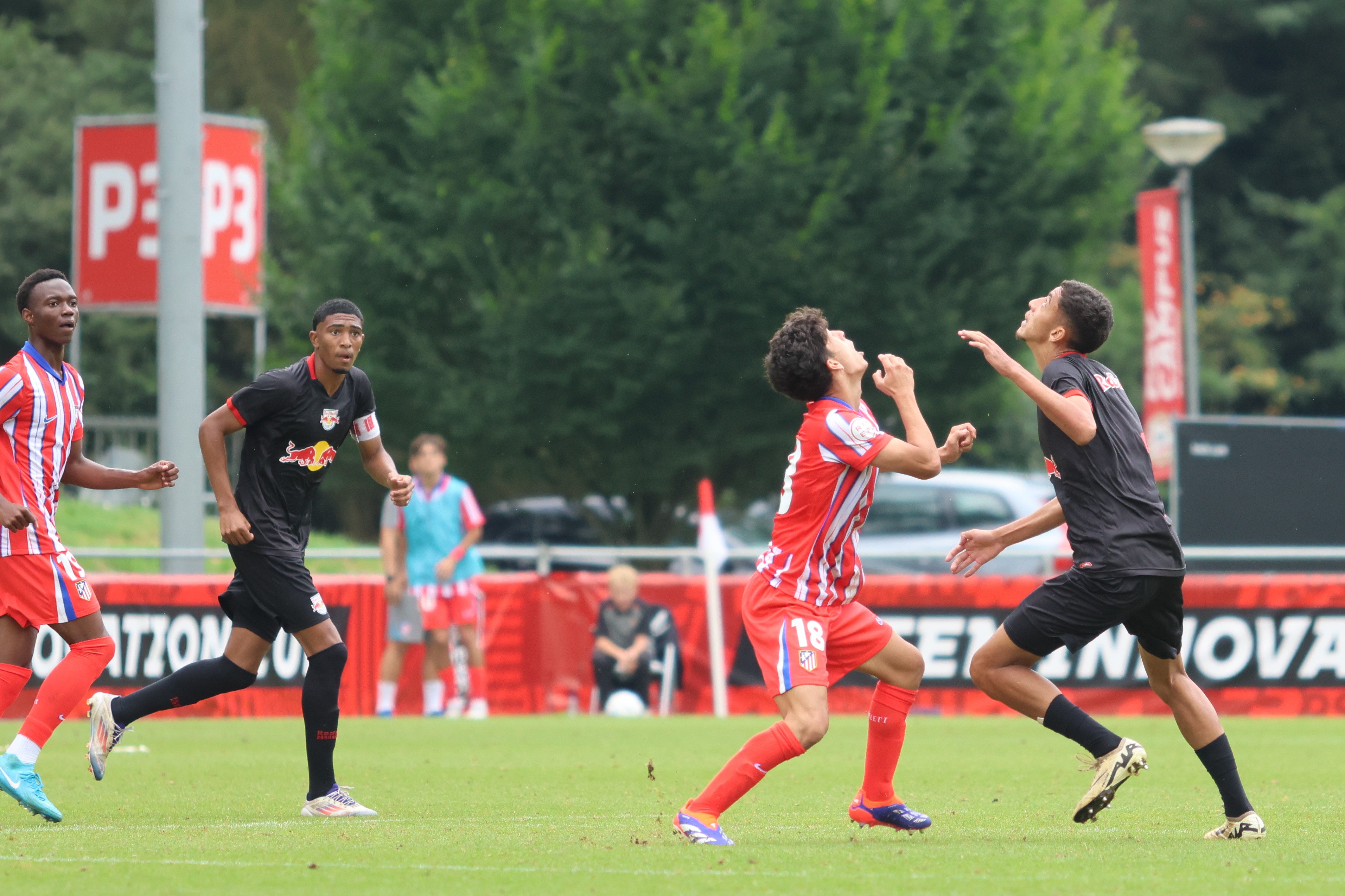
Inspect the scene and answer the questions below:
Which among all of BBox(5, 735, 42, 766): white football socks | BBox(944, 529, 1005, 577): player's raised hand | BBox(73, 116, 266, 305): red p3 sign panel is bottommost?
BBox(5, 735, 42, 766): white football socks

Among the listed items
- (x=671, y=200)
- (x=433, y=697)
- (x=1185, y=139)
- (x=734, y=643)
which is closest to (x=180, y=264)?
(x=433, y=697)

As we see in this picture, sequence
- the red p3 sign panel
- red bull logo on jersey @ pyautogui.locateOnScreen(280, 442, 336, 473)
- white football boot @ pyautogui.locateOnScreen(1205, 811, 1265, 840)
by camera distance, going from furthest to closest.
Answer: the red p3 sign panel < red bull logo on jersey @ pyautogui.locateOnScreen(280, 442, 336, 473) < white football boot @ pyautogui.locateOnScreen(1205, 811, 1265, 840)

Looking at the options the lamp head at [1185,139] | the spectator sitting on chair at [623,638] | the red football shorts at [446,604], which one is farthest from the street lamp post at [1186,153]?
the red football shorts at [446,604]

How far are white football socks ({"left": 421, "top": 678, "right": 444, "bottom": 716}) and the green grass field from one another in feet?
27.5

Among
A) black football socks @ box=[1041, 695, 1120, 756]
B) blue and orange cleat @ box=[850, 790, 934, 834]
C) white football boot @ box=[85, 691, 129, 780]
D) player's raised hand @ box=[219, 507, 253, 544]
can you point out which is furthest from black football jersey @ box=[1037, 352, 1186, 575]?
white football boot @ box=[85, 691, 129, 780]

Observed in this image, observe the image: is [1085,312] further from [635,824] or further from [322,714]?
[322,714]

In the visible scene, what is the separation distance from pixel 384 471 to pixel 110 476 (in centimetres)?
119

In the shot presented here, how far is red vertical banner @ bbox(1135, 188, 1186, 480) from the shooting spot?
66.5 feet

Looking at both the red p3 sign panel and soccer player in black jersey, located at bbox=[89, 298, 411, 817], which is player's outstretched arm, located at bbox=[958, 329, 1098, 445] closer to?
soccer player in black jersey, located at bbox=[89, 298, 411, 817]

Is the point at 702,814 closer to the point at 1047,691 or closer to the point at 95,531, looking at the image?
the point at 1047,691

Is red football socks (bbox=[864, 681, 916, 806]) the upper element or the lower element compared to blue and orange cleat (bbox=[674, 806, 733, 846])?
upper

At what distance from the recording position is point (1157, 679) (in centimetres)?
698

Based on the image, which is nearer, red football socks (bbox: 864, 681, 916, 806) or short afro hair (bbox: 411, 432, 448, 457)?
red football socks (bbox: 864, 681, 916, 806)

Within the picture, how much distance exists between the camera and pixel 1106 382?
271 inches
